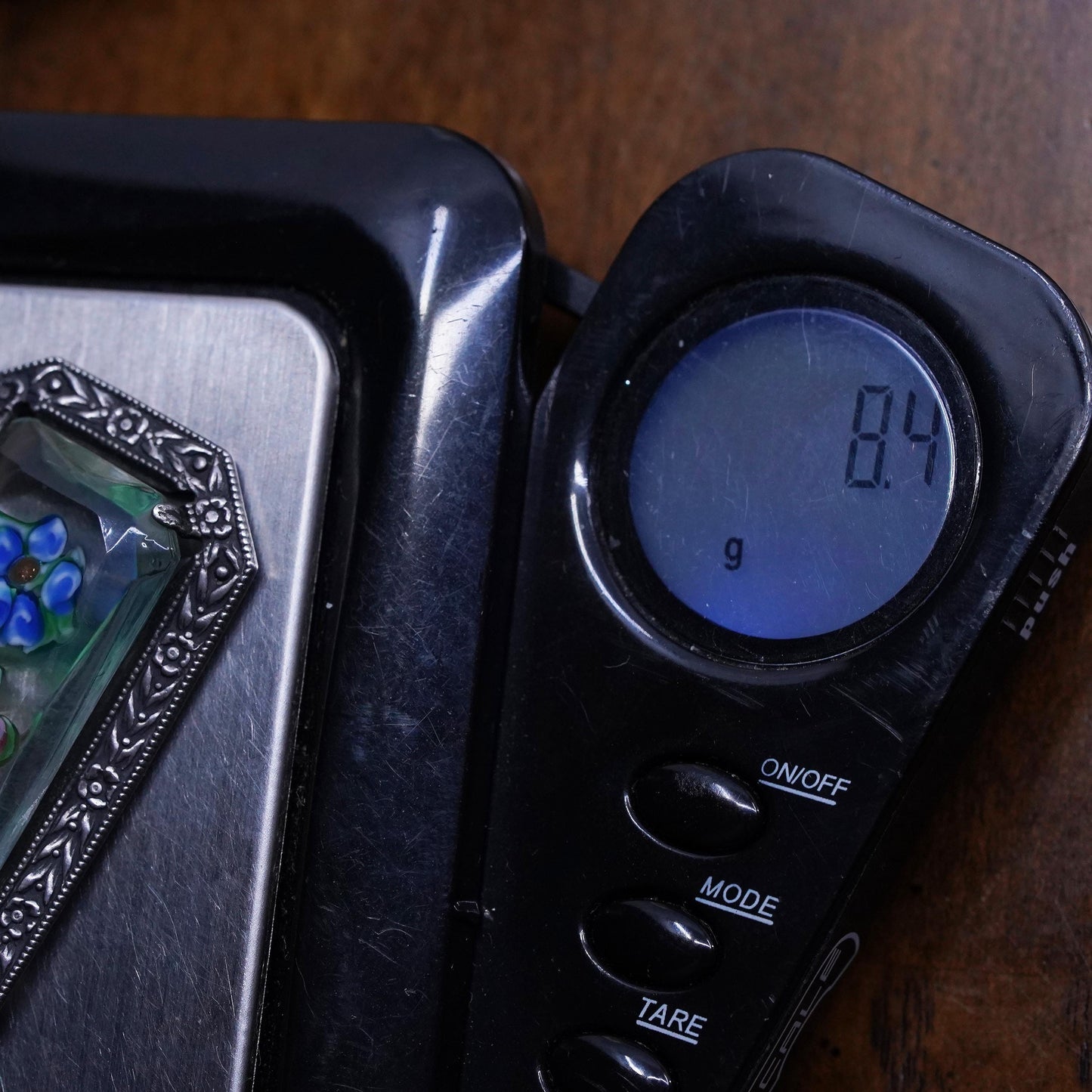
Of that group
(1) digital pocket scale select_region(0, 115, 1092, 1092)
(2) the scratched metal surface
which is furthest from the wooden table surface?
(2) the scratched metal surface

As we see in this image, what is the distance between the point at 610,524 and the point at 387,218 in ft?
0.44

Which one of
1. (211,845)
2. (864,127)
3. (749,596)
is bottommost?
(211,845)

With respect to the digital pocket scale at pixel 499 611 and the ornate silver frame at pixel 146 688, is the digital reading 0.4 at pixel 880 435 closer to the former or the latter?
the digital pocket scale at pixel 499 611

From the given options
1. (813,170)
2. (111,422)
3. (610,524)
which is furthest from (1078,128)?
(111,422)

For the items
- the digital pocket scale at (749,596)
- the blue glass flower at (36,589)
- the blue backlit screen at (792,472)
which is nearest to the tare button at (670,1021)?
the digital pocket scale at (749,596)

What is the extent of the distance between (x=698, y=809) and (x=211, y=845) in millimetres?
160

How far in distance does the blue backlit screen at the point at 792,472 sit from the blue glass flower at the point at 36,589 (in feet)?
0.63

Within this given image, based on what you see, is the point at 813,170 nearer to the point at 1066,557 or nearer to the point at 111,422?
the point at 1066,557

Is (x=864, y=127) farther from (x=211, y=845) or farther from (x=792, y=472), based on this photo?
(x=211, y=845)

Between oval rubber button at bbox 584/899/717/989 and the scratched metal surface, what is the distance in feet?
0.37

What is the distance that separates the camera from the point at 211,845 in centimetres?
38

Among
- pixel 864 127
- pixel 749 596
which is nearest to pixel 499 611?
pixel 749 596

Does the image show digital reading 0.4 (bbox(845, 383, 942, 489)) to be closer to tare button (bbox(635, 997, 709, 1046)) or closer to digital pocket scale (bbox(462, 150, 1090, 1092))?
digital pocket scale (bbox(462, 150, 1090, 1092))

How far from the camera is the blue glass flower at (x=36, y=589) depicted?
38 centimetres
